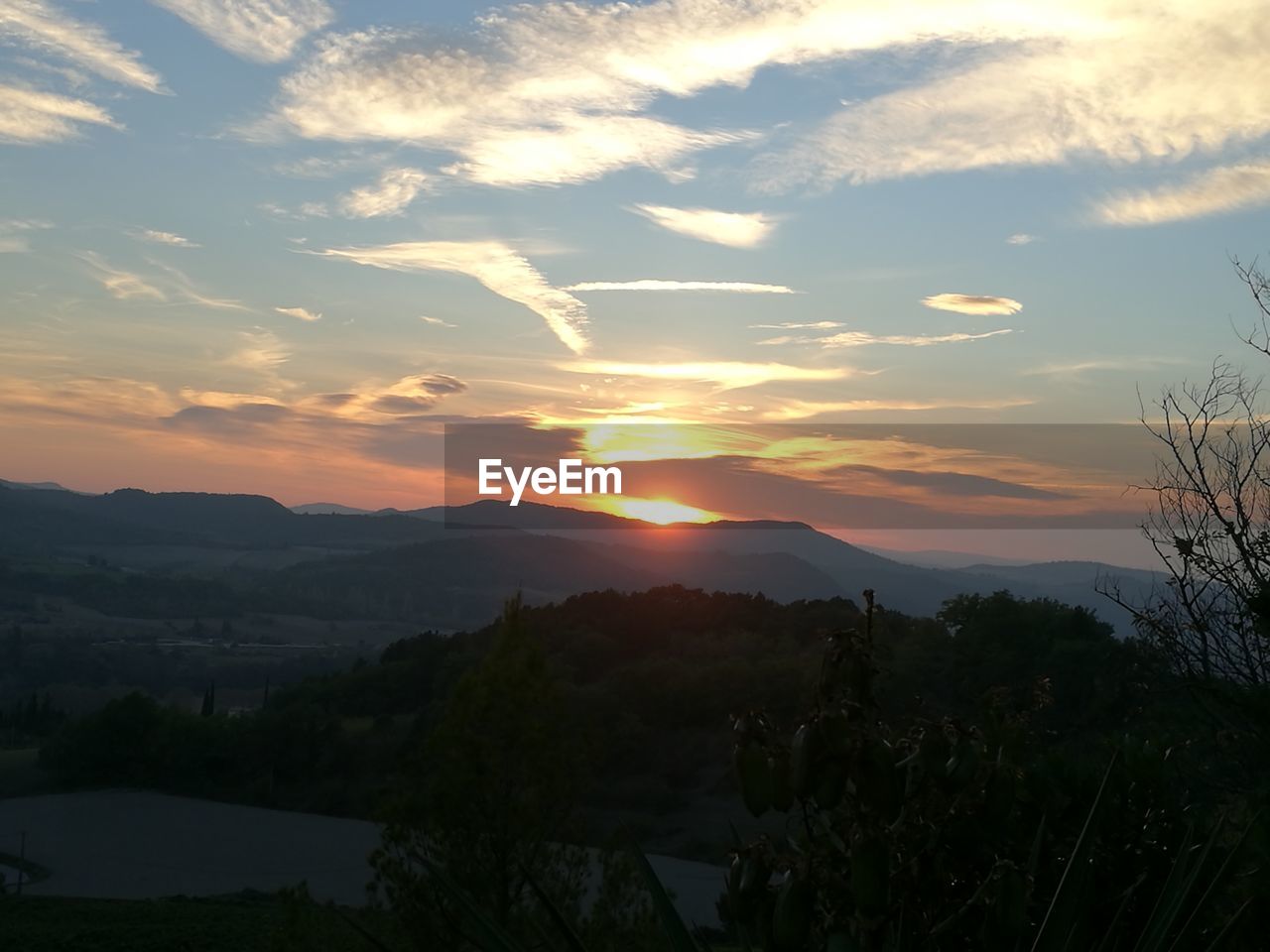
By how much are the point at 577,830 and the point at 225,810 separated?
35.5 m

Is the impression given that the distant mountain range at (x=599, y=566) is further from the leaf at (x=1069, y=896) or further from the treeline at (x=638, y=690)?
the leaf at (x=1069, y=896)

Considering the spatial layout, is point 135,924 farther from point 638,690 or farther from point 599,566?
point 599,566

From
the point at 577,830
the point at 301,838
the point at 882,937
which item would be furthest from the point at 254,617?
the point at 882,937

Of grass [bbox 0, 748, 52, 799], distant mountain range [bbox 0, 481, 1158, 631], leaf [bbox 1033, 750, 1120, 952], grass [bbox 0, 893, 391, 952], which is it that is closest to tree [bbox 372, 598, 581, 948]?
leaf [bbox 1033, 750, 1120, 952]

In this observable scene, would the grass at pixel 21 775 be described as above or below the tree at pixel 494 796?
below

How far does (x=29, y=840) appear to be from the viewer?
Answer: 1554 inches

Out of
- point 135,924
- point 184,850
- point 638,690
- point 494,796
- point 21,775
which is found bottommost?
point 21,775

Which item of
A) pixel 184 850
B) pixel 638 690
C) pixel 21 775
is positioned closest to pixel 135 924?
pixel 184 850

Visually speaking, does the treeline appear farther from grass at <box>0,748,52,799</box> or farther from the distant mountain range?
the distant mountain range

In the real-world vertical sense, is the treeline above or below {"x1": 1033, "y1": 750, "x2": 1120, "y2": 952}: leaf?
below

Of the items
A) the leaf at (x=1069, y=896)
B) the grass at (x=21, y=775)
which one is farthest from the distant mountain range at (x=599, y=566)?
the leaf at (x=1069, y=896)

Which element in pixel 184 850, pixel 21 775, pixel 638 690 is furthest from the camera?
pixel 21 775

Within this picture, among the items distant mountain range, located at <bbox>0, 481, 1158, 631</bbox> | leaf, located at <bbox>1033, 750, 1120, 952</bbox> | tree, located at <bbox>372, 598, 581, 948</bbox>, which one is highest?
leaf, located at <bbox>1033, 750, 1120, 952</bbox>

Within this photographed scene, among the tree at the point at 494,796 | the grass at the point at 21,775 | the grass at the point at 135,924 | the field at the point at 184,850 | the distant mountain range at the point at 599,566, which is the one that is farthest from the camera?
the distant mountain range at the point at 599,566
